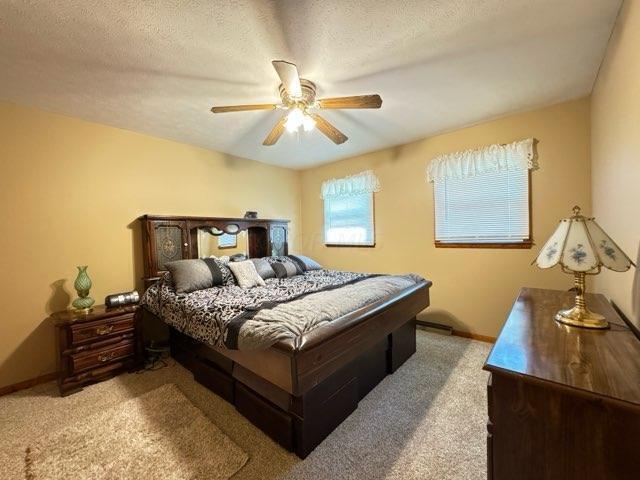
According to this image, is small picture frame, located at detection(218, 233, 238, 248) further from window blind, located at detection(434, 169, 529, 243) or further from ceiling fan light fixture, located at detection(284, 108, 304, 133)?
window blind, located at detection(434, 169, 529, 243)

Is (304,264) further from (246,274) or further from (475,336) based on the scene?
(475,336)

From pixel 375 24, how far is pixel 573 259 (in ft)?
5.24

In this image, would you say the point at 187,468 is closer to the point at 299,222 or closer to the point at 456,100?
the point at 456,100

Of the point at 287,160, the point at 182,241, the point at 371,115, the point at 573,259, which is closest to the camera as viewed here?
the point at 573,259

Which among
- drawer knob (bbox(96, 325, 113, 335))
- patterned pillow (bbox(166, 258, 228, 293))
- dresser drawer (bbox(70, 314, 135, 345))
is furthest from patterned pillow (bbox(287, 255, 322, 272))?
drawer knob (bbox(96, 325, 113, 335))

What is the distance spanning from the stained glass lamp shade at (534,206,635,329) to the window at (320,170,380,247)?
8.72 ft

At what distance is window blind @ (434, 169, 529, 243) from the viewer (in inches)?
110

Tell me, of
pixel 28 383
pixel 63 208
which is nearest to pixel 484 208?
pixel 63 208

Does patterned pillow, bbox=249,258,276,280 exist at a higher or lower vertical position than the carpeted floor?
higher

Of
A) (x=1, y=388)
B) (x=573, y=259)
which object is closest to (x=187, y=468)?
(x=1, y=388)

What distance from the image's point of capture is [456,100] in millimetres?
2426

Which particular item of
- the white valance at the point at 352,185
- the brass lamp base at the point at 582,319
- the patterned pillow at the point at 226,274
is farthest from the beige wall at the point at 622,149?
the patterned pillow at the point at 226,274

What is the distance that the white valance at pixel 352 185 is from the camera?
388cm

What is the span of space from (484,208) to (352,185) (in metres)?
1.81
